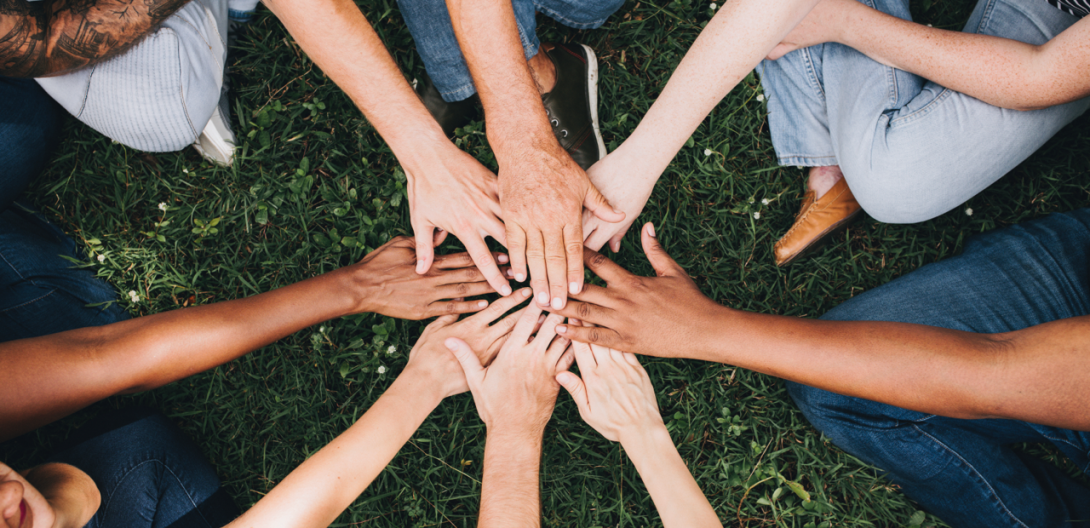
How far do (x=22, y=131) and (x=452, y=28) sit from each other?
2.09 metres

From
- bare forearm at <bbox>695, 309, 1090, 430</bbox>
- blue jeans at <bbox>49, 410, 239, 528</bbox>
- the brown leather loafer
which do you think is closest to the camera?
bare forearm at <bbox>695, 309, 1090, 430</bbox>

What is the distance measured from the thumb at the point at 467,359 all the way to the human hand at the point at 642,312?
446mm

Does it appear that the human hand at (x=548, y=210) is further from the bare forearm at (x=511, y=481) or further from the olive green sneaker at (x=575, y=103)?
the bare forearm at (x=511, y=481)

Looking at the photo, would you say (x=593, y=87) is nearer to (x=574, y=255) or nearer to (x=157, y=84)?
(x=574, y=255)

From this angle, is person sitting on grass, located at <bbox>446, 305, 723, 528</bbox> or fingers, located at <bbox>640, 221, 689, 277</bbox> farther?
fingers, located at <bbox>640, 221, 689, 277</bbox>

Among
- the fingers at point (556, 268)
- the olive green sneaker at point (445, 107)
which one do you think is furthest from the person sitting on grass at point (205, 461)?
the olive green sneaker at point (445, 107)

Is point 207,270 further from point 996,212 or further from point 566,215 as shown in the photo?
point 996,212

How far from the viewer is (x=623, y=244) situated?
106 inches

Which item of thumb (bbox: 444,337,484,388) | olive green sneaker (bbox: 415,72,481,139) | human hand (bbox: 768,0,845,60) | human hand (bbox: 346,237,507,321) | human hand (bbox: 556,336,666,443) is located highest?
human hand (bbox: 768,0,845,60)

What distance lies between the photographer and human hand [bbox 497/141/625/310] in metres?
2.16

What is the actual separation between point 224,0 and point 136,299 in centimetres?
156

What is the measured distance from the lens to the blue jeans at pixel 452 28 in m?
2.26

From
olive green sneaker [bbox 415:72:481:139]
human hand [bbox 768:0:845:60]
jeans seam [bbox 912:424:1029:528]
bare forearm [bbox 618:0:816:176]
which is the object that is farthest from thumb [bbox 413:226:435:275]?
jeans seam [bbox 912:424:1029:528]

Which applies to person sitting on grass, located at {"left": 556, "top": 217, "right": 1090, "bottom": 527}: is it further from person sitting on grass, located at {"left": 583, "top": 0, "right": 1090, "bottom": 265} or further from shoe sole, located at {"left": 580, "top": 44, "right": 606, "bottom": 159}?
shoe sole, located at {"left": 580, "top": 44, "right": 606, "bottom": 159}
